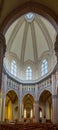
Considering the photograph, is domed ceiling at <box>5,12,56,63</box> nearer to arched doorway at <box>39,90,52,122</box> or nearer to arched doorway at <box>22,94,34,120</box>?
arched doorway at <box>39,90,52,122</box>

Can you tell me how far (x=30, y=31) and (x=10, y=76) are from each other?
8.22m

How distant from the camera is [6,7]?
15672mm

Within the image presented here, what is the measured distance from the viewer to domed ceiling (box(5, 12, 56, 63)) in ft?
100

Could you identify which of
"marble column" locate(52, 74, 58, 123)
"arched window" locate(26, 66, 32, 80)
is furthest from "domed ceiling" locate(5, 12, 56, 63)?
"marble column" locate(52, 74, 58, 123)

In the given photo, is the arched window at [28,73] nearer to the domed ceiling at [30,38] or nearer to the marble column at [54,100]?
the domed ceiling at [30,38]

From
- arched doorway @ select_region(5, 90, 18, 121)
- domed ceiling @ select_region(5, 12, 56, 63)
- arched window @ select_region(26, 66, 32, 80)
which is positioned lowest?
arched doorway @ select_region(5, 90, 18, 121)

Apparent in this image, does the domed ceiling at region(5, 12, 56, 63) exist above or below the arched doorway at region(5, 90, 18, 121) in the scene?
above

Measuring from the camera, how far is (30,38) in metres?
33.2

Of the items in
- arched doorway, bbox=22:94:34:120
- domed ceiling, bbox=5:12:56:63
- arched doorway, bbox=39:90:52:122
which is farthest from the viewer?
arched doorway, bbox=22:94:34:120

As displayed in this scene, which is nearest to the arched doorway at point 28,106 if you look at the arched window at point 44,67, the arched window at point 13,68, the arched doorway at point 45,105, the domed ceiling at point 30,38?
the arched doorway at point 45,105

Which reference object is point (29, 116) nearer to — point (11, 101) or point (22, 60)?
point (11, 101)

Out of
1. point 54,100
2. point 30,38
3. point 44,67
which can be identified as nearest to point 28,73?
point 44,67

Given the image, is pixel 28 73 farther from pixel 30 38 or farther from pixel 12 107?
pixel 12 107

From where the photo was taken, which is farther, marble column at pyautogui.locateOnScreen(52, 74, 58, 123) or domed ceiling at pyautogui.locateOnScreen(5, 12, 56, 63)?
domed ceiling at pyautogui.locateOnScreen(5, 12, 56, 63)
